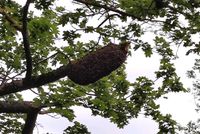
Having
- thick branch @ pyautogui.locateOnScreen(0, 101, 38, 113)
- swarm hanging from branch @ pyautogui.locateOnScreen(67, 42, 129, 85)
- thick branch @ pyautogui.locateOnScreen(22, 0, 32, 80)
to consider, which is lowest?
swarm hanging from branch @ pyautogui.locateOnScreen(67, 42, 129, 85)

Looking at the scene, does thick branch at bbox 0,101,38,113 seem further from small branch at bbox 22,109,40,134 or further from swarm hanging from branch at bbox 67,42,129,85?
swarm hanging from branch at bbox 67,42,129,85

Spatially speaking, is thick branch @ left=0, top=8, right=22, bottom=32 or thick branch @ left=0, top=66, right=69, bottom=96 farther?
thick branch @ left=0, top=66, right=69, bottom=96

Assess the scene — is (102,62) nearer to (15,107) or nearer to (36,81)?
(36,81)

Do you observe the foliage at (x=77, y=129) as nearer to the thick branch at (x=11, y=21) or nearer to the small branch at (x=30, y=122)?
the small branch at (x=30, y=122)

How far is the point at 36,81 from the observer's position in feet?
25.3

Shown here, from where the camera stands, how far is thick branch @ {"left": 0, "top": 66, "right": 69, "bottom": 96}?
7.53m

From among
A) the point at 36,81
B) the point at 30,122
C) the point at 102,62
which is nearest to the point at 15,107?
the point at 30,122

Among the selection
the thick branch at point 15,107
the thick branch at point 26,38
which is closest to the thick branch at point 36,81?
the thick branch at point 26,38

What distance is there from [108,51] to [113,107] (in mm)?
4210

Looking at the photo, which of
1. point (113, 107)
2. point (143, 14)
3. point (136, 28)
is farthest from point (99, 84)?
point (143, 14)

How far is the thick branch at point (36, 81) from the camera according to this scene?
7.53 meters

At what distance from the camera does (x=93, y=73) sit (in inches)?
243

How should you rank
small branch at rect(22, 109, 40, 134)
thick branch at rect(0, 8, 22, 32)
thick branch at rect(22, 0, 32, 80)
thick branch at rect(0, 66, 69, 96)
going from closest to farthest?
thick branch at rect(22, 0, 32, 80), thick branch at rect(0, 8, 22, 32), thick branch at rect(0, 66, 69, 96), small branch at rect(22, 109, 40, 134)

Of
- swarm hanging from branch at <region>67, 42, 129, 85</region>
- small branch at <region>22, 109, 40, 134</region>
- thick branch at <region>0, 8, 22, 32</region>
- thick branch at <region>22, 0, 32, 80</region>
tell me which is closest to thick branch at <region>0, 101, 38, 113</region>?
small branch at <region>22, 109, 40, 134</region>
